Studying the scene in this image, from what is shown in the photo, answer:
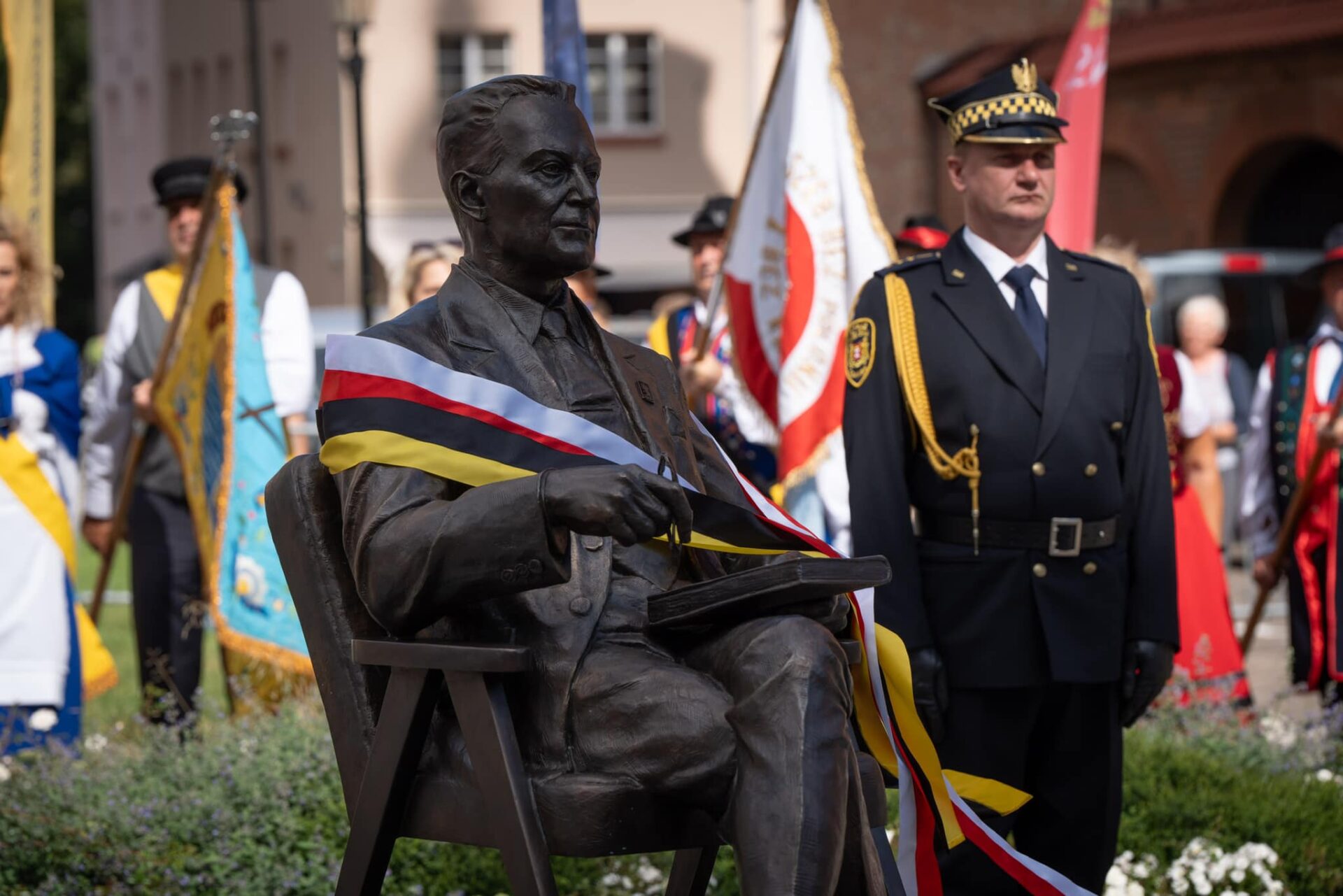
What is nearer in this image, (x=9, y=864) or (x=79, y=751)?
(x=9, y=864)

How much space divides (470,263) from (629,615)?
0.70m

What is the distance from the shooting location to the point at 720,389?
782 centimetres

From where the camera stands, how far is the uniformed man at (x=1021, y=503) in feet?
15.8

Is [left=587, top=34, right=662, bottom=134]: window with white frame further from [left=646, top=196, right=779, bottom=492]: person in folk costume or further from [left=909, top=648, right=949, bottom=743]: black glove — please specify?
[left=909, top=648, right=949, bottom=743]: black glove

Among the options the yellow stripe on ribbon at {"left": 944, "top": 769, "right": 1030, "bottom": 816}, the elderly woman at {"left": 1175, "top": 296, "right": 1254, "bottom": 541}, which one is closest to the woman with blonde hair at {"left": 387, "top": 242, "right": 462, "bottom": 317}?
the yellow stripe on ribbon at {"left": 944, "top": 769, "right": 1030, "bottom": 816}

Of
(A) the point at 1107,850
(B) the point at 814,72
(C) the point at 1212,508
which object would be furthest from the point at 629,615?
(C) the point at 1212,508

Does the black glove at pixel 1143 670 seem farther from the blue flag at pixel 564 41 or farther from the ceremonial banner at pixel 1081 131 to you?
the blue flag at pixel 564 41

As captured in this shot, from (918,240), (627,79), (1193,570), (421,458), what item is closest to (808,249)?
(918,240)

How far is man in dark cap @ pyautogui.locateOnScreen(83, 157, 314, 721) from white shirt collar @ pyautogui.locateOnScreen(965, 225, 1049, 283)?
334 cm

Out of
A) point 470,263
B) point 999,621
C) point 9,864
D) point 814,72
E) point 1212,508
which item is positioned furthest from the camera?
point 1212,508

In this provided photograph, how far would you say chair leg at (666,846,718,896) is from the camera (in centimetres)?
407

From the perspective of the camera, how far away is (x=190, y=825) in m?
5.58

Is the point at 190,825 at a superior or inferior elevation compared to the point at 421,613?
inferior

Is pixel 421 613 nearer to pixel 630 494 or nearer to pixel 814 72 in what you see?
pixel 630 494
